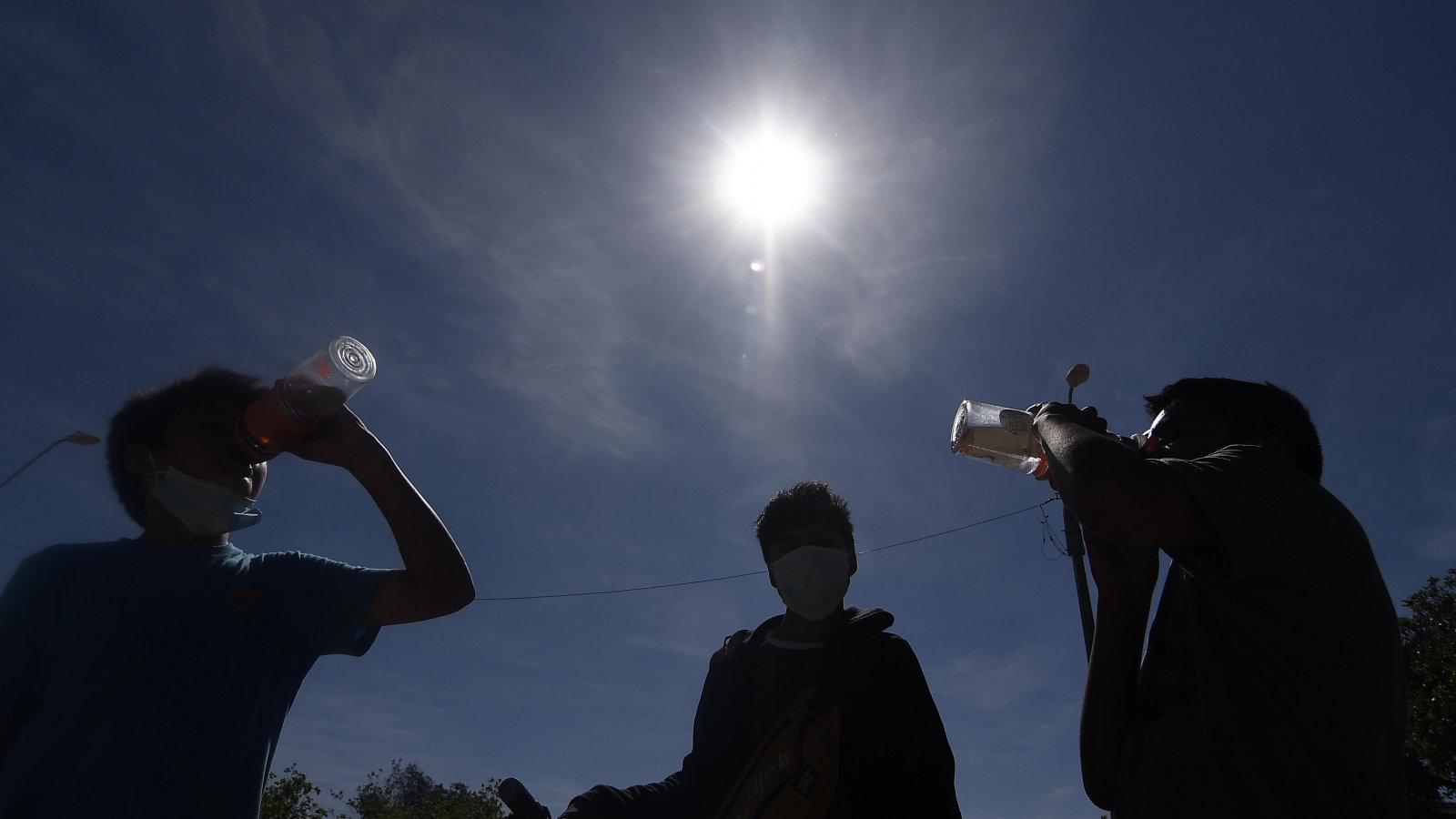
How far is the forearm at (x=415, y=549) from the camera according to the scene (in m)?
2.10

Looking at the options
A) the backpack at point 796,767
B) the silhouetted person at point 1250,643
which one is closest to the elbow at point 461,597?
the backpack at point 796,767

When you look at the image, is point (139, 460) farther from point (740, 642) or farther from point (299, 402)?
point (740, 642)

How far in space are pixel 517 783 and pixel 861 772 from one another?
1016 mm

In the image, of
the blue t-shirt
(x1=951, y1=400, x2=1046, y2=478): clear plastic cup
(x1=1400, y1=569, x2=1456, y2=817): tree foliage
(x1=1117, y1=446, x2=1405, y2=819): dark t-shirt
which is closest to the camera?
(x1=1117, y1=446, x2=1405, y2=819): dark t-shirt

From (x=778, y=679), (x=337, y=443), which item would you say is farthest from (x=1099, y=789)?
(x=337, y=443)

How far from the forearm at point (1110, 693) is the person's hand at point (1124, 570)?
0.02m

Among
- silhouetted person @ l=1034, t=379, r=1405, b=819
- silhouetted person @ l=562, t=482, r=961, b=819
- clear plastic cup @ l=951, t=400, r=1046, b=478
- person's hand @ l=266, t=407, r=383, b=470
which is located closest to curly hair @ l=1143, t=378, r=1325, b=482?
silhouetted person @ l=1034, t=379, r=1405, b=819

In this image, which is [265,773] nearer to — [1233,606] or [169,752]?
[169,752]

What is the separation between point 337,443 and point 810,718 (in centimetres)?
169

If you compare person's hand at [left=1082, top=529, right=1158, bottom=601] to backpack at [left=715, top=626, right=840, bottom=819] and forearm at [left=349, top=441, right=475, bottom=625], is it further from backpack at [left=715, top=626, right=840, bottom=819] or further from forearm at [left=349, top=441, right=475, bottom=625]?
forearm at [left=349, top=441, right=475, bottom=625]

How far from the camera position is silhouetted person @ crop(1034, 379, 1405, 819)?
4.84ft

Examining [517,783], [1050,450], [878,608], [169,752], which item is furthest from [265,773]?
[1050,450]

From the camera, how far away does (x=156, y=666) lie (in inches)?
71.3

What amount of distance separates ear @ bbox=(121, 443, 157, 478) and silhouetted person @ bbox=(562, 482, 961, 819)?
1.78 m
